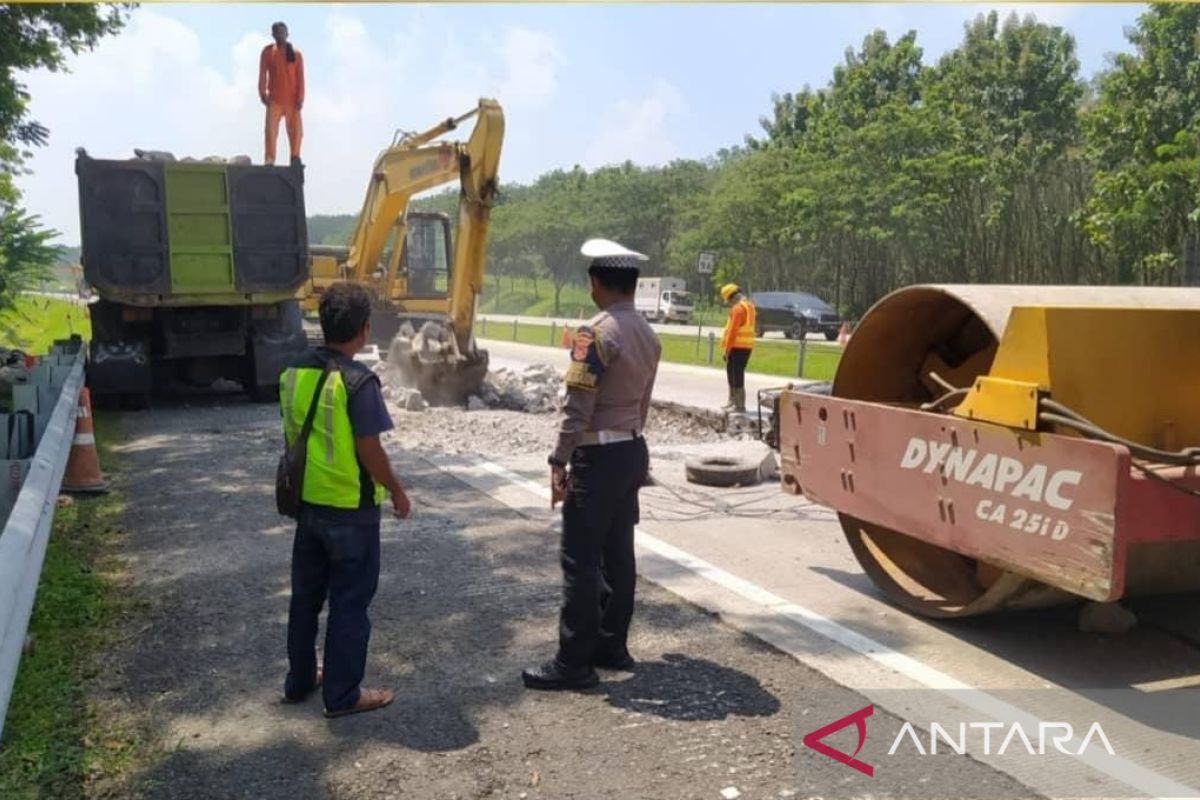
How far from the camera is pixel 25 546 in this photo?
397 centimetres

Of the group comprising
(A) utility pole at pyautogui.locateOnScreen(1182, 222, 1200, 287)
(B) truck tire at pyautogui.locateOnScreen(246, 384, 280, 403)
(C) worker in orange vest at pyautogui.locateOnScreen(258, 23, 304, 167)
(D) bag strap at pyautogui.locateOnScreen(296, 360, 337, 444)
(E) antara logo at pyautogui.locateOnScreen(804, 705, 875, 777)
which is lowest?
(E) antara logo at pyautogui.locateOnScreen(804, 705, 875, 777)

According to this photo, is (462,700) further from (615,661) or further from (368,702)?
(615,661)

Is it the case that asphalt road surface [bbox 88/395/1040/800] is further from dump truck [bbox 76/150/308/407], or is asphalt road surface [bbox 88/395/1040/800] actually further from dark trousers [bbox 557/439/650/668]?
dump truck [bbox 76/150/308/407]

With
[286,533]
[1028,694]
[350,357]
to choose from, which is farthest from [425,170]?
[1028,694]

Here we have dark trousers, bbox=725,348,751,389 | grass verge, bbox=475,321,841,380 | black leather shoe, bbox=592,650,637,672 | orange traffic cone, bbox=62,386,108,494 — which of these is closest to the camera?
black leather shoe, bbox=592,650,637,672

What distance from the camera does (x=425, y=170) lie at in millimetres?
15469

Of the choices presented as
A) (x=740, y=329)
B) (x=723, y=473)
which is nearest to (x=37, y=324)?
(x=740, y=329)

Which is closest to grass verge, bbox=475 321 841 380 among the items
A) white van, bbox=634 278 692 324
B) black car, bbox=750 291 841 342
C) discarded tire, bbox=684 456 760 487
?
black car, bbox=750 291 841 342

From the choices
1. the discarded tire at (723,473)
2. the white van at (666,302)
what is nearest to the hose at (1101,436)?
the discarded tire at (723,473)

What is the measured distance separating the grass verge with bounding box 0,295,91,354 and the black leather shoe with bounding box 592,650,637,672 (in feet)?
49.9

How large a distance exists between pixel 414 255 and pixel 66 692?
17.1 m

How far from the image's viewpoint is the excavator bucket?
1380cm

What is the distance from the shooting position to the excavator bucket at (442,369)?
543 inches

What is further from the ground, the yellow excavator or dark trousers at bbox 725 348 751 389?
the yellow excavator
